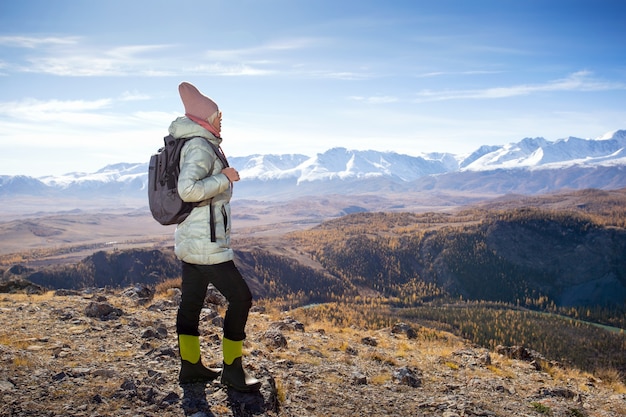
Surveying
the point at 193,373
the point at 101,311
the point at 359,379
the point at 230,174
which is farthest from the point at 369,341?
the point at 230,174

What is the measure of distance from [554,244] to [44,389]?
5191 inches

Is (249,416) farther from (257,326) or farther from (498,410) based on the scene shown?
(257,326)

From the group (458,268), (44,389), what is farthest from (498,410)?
(458,268)

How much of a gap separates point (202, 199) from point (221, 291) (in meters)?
1.32

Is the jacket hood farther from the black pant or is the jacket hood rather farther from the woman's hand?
the black pant

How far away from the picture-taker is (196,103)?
20.4 ft

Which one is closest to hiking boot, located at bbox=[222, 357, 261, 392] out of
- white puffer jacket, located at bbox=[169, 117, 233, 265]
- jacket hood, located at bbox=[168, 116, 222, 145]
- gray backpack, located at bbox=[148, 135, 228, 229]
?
white puffer jacket, located at bbox=[169, 117, 233, 265]

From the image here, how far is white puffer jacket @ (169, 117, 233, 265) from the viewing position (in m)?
5.85

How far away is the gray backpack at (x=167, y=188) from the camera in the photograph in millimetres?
5957

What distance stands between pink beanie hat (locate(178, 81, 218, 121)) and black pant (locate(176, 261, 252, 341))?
205 centimetres

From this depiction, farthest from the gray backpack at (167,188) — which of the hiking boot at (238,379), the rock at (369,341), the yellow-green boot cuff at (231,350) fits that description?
the rock at (369,341)

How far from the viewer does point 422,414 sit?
7.37 metres

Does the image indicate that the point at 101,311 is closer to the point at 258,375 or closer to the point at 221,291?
the point at 258,375

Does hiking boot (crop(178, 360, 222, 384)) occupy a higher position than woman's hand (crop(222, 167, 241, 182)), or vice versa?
woman's hand (crop(222, 167, 241, 182))
